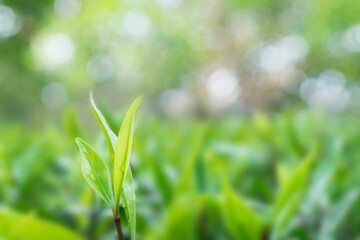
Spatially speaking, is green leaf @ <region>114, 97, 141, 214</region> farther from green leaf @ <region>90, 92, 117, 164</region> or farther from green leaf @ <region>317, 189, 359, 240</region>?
green leaf @ <region>317, 189, 359, 240</region>

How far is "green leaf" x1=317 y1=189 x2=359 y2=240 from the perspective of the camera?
0.47 metres

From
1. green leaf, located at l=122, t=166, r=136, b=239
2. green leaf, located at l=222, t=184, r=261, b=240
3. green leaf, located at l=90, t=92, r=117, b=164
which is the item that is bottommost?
green leaf, located at l=122, t=166, r=136, b=239

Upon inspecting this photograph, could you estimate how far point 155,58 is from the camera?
1385cm

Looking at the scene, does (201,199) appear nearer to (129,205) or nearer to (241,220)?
(241,220)

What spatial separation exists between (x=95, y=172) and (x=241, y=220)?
23cm

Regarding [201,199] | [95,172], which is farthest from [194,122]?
[95,172]

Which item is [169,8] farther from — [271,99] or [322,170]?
[322,170]

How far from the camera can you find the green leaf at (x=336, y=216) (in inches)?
18.6

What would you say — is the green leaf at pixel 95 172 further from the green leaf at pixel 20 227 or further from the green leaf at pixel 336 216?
the green leaf at pixel 336 216

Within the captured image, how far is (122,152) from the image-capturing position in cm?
25

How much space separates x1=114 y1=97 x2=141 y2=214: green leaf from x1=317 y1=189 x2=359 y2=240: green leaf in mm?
312

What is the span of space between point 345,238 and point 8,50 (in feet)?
21.4

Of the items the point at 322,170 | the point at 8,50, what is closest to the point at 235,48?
the point at 8,50

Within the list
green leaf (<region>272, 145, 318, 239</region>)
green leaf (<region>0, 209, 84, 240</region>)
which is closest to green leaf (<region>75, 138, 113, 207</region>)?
green leaf (<region>0, 209, 84, 240</region>)
